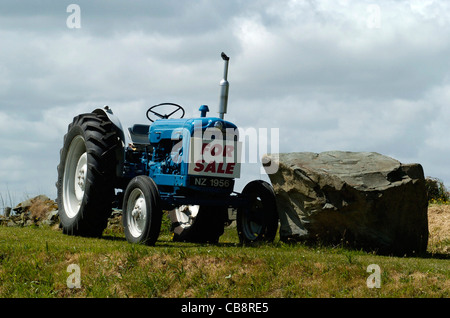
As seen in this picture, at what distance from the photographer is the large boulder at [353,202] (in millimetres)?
10578

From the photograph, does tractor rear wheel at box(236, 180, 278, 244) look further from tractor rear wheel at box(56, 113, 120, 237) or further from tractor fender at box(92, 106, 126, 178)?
tractor rear wheel at box(56, 113, 120, 237)

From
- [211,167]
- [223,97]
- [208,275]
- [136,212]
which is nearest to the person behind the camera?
[208,275]

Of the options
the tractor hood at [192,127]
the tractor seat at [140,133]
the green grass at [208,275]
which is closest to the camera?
the green grass at [208,275]

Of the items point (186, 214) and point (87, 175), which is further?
point (186, 214)

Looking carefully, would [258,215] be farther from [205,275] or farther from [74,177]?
[74,177]

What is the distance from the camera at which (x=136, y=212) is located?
10.1 m

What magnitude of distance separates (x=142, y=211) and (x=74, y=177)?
3.00 metres

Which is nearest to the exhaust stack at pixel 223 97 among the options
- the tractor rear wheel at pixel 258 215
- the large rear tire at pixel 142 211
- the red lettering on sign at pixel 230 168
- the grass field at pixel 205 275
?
the red lettering on sign at pixel 230 168

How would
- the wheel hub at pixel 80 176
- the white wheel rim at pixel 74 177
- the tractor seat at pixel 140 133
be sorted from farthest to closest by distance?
the white wheel rim at pixel 74 177
the wheel hub at pixel 80 176
the tractor seat at pixel 140 133

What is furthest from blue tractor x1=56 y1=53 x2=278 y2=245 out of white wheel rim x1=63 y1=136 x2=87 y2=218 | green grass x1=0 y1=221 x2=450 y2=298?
green grass x1=0 y1=221 x2=450 y2=298

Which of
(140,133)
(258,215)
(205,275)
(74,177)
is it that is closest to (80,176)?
(74,177)

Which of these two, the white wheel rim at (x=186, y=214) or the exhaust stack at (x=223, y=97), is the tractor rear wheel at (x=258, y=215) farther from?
the exhaust stack at (x=223, y=97)

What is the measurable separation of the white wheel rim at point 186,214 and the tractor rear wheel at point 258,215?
3.64 feet

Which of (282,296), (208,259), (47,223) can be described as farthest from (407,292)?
(47,223)
